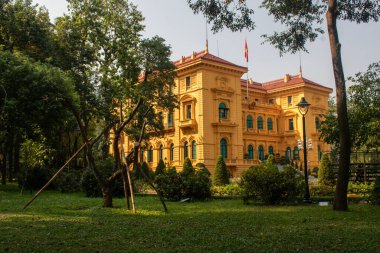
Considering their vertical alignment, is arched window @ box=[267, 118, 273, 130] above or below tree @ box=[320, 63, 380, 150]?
above

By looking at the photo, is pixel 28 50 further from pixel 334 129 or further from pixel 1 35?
pixel 334 129

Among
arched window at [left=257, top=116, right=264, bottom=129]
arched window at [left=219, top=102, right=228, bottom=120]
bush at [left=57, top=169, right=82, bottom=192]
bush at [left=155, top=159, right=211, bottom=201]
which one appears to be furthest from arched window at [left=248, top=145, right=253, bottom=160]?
bush at [left=155, top=159, right=211, bottom=201]

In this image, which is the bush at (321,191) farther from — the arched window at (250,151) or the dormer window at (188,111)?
the arched window at (250,151)

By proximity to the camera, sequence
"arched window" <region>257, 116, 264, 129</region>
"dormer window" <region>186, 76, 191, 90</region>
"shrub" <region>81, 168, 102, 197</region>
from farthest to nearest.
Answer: "arched window" <region>257, 116, 264, 129</region>, "dormer window" <region>186, 76, 191, 90</region>, "shrub" <region>81, 168, 102, 197</region>

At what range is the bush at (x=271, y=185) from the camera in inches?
602

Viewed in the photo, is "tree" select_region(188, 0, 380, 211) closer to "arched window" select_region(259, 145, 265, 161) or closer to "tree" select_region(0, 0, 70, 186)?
"tree" select_region(0, 0, 70, 186)

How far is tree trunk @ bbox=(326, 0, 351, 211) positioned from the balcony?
31437 mm

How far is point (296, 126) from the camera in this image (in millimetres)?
56281

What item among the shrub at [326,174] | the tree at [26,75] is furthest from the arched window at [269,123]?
the tree at [26,75]

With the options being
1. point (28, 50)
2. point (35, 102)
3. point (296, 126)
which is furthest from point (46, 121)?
point (296, 126)

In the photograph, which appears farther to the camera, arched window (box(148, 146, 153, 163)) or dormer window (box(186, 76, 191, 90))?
arched window (box(148, 146, 153, 163))

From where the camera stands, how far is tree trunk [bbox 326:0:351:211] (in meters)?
12.3

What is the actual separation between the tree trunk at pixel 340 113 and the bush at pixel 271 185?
2950mm

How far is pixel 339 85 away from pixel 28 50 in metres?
20.4
